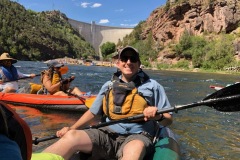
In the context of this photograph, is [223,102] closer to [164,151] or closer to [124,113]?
[164,151]

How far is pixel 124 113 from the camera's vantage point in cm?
306

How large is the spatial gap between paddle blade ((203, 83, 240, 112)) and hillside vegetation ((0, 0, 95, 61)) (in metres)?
69.2

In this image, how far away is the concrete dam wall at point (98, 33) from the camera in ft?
371

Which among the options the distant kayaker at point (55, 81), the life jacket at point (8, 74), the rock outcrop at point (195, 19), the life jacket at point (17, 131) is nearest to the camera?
the life jacket at point (17, 131)

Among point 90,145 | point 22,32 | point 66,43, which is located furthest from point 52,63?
point 66,43

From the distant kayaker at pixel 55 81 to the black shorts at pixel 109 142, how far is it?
421 centimetres

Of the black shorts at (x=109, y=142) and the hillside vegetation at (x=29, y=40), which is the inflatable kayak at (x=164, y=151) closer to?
the black shorts at (x=109, y=142)

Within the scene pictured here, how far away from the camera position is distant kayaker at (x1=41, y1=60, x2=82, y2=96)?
23.2 ft

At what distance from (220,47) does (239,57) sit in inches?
143

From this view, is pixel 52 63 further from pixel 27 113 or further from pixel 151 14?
pixel 151 14

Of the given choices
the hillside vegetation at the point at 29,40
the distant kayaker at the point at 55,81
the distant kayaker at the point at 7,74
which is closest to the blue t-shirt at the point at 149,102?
the distant kayaker at the point at 55,81

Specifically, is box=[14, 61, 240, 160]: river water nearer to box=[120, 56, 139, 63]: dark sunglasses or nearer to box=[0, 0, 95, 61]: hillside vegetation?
box=[120, 56, 139, 63]: dark sunglasses

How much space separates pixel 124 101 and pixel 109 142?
0.42 m

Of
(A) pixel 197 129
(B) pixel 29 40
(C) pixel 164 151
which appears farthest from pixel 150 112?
(B) pixel 29 40
